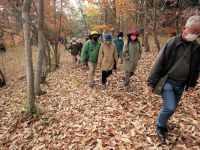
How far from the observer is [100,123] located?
20.8 feet

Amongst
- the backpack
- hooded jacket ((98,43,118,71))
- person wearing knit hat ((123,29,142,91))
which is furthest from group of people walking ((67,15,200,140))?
the backpack

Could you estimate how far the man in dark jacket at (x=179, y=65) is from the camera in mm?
4176

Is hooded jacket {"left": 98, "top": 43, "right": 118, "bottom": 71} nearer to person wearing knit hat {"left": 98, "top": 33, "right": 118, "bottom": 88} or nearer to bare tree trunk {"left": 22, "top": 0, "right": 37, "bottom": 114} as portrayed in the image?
person wearing knit hat {"left": 98, "top": 33, "right": 118, "bottom": 88}

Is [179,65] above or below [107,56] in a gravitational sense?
above

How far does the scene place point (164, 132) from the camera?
203 inches

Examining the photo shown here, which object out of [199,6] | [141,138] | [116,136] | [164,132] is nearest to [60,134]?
[116,136]

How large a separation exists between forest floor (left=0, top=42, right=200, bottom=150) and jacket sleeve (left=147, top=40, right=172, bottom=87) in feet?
4.56

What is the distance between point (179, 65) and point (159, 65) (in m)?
0.33

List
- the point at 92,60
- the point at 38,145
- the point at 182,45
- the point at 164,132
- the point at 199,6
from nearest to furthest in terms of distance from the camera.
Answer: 1. the point at 182,45
2. the point at 164,132
3. the point at 38,145
4. the point at 92,60
5. the point at 199,6

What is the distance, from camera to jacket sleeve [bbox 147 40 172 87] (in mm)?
4344

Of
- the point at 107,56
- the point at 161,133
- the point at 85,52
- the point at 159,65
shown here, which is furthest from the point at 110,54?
the point at 159,65

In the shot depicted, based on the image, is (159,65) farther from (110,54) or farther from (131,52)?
(110,54)

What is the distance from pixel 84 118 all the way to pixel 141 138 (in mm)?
2004

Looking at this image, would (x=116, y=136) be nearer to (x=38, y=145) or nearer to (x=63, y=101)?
(x=38, y=145)
